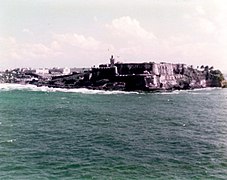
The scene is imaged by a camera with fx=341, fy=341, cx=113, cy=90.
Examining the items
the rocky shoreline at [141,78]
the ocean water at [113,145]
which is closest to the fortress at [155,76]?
the rocky shoreline at [141,78]

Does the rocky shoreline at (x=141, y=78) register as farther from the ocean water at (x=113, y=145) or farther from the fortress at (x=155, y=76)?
the ocean water at (x=113, y=145)

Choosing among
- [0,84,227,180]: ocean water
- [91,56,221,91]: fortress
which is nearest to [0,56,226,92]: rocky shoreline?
[91,56,221,91]: fortress

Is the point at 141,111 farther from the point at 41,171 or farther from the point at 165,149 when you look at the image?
the point at 41,171

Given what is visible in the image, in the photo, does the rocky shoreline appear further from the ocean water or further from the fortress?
the ocean water

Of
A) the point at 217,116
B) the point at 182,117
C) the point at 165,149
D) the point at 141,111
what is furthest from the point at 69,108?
the point at 165,149

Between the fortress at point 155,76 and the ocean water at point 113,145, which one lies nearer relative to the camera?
the ocean water at point 113,145

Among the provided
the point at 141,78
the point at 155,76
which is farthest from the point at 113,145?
the point at 155,76

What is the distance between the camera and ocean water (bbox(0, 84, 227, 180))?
3678cm

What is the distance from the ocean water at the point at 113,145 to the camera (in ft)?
121

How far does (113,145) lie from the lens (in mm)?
48281

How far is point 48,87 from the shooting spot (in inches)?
6934

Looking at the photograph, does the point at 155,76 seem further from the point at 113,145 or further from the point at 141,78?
the point at 113,145

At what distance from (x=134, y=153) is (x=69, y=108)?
47.0 m

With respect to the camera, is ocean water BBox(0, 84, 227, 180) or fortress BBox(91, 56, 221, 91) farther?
fortress BBox(91, 56, 221, 91)
